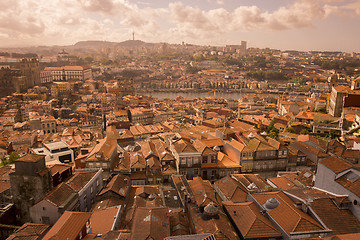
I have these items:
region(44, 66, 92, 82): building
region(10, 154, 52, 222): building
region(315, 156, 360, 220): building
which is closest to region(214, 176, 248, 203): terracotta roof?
region(315, 156, 360, 220): building

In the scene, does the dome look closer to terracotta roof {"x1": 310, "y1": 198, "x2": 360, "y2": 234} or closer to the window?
terracotta roof {"x1": 310, "y1": 198, "x2": 360, "y2": 234}

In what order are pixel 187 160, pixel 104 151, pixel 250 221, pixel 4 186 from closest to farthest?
pixel 250 221 → pixel 4 186 → pixel 104 151 → pixel 187 160

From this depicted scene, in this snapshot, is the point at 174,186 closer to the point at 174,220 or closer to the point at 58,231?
the point at 174,220

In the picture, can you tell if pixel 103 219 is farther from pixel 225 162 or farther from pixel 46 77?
pixel 46 77

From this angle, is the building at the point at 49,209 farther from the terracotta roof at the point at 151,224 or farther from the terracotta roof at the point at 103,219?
the terracotta roof at the point at 151,224

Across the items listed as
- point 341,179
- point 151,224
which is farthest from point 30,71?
point 341,179
